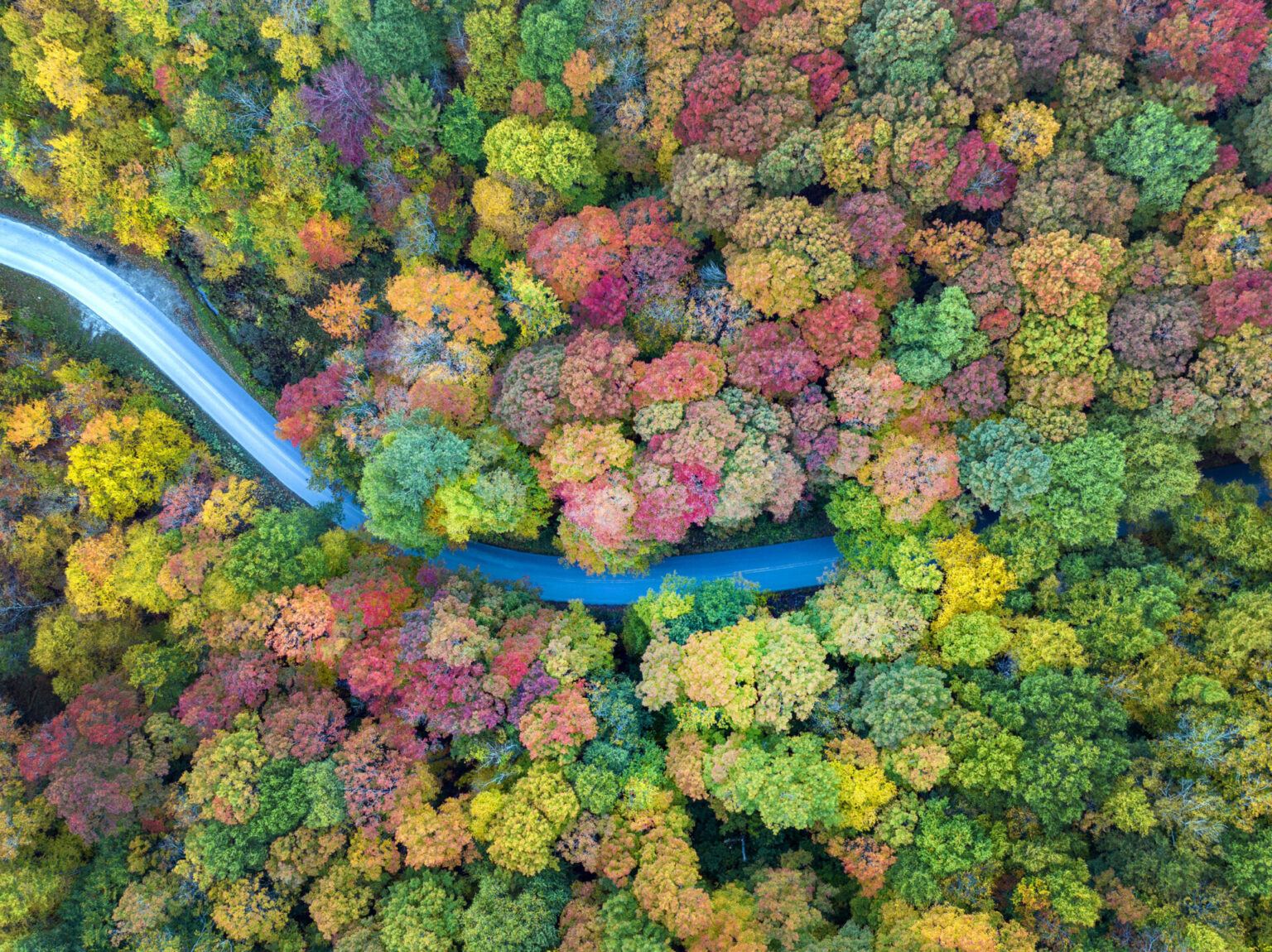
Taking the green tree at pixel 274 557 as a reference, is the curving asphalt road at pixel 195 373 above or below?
above

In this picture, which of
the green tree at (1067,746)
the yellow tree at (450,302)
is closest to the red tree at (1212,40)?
the green tree at (1067,746)

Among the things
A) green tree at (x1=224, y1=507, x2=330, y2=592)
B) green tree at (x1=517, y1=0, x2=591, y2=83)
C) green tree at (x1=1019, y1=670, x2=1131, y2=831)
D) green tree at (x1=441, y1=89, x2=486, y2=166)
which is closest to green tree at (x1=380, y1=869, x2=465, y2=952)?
green tree at (x1=224, y1=507, x2=330, y2=592)

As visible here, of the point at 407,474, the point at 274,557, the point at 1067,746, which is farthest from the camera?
the point at 274,557

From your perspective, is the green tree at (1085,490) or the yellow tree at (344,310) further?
the yellow tree at (344,310)

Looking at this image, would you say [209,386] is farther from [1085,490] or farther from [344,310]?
[1085,490]

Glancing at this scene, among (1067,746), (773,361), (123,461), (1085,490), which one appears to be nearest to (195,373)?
(123,461)

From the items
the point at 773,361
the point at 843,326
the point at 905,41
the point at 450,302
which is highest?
the point at 905,41

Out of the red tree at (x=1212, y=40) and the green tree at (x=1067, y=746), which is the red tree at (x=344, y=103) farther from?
the green tree at (x=1067, y=746)
